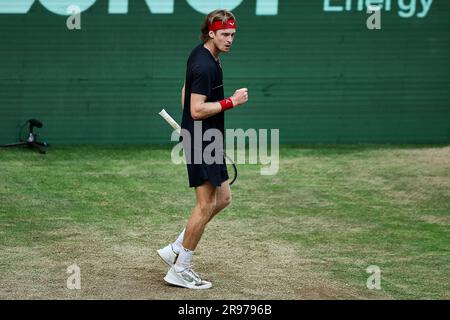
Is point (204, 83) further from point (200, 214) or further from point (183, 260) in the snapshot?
point (183, 260)

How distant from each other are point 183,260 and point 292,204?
4336 mm

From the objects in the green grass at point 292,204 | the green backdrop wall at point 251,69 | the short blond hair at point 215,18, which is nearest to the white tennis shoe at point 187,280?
the green grass at point 292,204

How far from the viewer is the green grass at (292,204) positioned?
9.25 m

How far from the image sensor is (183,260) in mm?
8031

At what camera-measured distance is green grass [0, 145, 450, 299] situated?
9250 millimetres

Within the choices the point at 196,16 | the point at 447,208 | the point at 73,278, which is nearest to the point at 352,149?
the point at 196,16

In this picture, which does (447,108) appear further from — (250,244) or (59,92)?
(250,244)

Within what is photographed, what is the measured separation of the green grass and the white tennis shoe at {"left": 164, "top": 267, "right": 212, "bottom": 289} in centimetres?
125

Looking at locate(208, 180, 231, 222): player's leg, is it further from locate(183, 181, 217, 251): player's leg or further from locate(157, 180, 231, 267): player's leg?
locate(183, 181, 217, 251): player's leg

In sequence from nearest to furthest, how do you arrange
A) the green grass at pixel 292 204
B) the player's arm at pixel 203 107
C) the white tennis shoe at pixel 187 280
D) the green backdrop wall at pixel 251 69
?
the player's arm at pixel 203 107, the white tennis shoe at pixel 187 280, the green grass at pixel 292 204, the green backdrop wall at pixel 251 69

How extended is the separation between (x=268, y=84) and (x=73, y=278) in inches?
364

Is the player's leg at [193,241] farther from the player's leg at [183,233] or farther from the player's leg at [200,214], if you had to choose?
the player's leg at [183,233]

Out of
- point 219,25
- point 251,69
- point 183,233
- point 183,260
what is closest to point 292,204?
point 183,233

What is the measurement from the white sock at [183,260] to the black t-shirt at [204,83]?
2.99 ft
